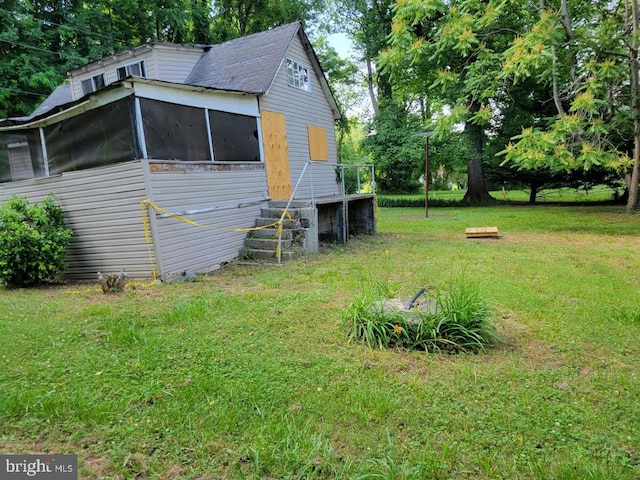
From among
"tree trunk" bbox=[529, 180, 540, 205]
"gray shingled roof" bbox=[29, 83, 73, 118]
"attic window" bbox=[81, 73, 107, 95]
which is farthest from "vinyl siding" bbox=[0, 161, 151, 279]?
"tree trunk" bbox=[529, 180, 540, 205]

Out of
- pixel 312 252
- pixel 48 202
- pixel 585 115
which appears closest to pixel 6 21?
pixel 48 202

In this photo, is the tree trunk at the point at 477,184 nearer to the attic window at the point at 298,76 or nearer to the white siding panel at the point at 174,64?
the attic window at the point at 298,76

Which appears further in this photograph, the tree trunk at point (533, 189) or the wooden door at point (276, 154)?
the tree trunk at point (533, 189)

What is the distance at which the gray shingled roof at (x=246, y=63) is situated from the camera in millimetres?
9273

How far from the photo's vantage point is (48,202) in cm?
707

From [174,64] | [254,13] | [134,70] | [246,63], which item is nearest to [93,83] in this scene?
[134,70]

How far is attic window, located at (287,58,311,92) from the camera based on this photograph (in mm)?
10247

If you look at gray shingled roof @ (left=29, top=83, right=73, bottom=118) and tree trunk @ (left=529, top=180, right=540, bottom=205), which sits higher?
gray shingled roof @ (left=29, top=83, right=73, bottom=118)

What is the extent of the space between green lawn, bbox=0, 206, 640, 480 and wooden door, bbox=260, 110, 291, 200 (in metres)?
4.67

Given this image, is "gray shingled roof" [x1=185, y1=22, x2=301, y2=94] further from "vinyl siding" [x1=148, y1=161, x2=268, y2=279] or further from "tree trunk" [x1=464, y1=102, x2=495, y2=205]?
"tree trunk" [x1=464, y1=102, x2=495, y2=205]

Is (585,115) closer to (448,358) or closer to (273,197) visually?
(273,197)

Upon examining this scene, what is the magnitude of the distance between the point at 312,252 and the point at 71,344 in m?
5.36

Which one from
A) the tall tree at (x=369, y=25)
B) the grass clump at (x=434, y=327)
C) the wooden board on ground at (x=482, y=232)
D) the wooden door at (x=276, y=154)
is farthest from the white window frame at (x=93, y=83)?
the grass clump at (x=434, y=327)

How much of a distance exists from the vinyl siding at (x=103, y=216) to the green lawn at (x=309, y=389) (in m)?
1.49
